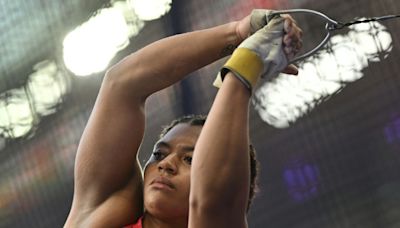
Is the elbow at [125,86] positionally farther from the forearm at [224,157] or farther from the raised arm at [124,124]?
the forearm at [224,157]

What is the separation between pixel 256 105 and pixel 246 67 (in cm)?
97

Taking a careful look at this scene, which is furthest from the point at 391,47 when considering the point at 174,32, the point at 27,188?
the point at 27,188

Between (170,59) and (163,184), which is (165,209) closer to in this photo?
(163,184)

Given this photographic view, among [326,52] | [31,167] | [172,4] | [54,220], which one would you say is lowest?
[54,220]

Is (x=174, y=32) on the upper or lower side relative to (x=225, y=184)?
lower

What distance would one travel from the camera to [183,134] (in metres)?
1.08

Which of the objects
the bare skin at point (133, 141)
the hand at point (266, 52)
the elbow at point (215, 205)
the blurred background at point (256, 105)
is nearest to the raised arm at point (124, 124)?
the bare skin at point (133, 141)

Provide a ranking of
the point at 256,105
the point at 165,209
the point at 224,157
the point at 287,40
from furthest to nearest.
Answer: the point at 256,105, the point at 165,209, the point at 287,40, the point at 224,157

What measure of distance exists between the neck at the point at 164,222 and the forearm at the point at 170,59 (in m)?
0.19

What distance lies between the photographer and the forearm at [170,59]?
1.06 metres

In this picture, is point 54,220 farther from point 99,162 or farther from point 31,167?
point 99,162

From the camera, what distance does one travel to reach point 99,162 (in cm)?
108

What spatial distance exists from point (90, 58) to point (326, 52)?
0.64 metres

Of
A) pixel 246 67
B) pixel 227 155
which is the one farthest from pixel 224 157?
pixel 246 67
